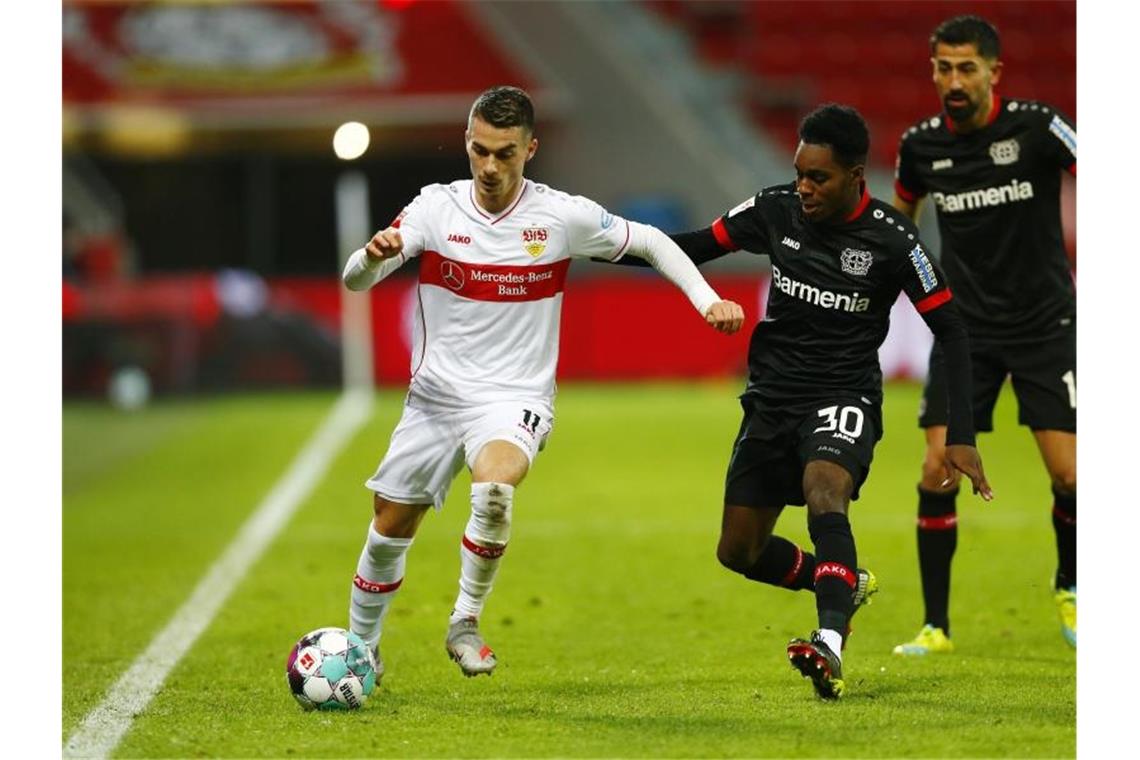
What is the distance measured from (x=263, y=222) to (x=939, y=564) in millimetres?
18928

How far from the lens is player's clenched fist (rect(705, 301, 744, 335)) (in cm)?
629

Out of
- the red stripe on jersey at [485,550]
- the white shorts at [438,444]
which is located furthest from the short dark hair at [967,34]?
the red stripe on jersey at [485,550]

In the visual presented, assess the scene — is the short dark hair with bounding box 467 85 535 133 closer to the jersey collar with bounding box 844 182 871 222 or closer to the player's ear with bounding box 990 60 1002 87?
the jersey collar with bounding box 844 182 871 222

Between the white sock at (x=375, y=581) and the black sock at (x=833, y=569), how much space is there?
148cm

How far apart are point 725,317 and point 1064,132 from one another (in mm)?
2074

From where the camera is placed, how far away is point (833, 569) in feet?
21.0

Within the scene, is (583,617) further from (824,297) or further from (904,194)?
(824,297)

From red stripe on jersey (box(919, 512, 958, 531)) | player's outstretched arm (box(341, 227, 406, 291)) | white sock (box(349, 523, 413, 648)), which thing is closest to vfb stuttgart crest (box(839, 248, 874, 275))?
player's outstretched arm (box(341, 227, 406, 291))

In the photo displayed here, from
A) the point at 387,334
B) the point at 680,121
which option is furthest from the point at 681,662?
the point at 680,121

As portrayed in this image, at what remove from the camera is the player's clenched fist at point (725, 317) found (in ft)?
20.6

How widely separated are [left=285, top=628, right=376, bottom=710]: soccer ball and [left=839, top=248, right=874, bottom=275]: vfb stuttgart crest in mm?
2141

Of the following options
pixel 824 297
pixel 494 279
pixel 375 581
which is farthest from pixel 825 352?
pixel 375 581

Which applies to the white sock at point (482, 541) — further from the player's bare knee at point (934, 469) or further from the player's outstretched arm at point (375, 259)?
the player's bare knee at point (934, 469)

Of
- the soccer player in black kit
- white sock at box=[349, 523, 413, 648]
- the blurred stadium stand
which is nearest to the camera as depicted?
the soccer player in black kit
